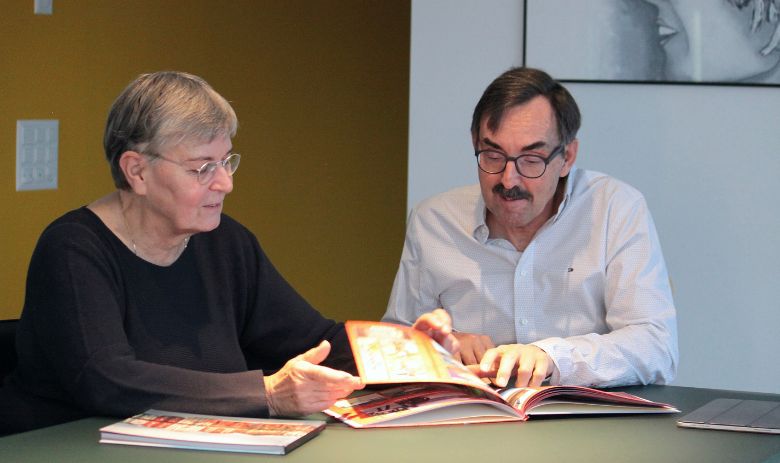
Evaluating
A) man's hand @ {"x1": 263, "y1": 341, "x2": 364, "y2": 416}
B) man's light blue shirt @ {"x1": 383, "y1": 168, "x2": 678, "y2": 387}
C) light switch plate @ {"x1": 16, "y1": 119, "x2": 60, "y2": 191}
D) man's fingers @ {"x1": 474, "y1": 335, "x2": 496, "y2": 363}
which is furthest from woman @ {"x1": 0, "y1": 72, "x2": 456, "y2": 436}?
light switch plate @ {"x1": 16, "y1": 119, "x2": 60, "y2": 191}

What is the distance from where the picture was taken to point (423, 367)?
2043mm

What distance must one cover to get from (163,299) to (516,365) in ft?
2.40

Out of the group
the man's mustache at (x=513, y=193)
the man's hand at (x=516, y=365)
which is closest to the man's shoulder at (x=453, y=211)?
the man's mustache at (x=513, y=193)

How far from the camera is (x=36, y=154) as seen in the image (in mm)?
3297

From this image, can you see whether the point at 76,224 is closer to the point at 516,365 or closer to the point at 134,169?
the point at 134,169

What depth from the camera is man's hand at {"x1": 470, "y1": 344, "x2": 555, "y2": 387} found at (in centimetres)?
217

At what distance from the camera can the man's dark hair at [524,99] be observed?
2709 mm

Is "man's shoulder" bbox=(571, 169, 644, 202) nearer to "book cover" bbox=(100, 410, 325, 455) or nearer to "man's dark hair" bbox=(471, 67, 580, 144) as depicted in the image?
"man's dark hair" bbox=(471, 67, 580, 144)

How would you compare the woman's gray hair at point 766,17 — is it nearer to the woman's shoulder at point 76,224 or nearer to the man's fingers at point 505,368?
the man's fingers at point 505,368

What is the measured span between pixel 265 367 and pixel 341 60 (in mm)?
2522

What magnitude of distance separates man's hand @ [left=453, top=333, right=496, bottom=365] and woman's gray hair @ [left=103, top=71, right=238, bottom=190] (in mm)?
697

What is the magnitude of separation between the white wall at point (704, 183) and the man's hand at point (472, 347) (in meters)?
1.19

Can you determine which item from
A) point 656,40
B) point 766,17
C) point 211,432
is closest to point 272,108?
point 656,40

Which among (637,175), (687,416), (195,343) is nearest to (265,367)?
(195,343)
